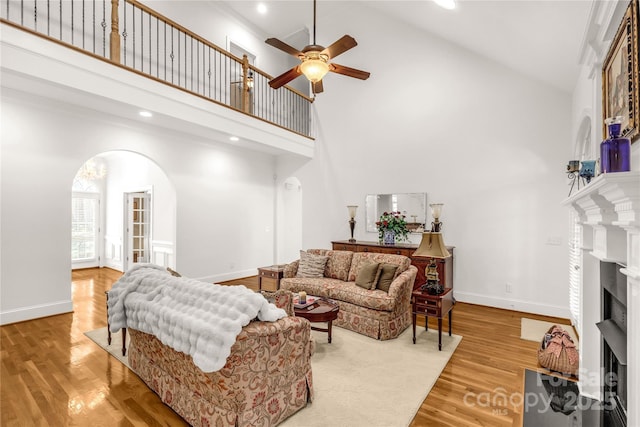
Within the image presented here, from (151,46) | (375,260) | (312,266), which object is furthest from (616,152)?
(151,46)

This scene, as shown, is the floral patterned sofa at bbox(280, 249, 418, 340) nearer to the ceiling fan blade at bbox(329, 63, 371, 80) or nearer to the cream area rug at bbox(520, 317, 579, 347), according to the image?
the cream area rug at bbox(520, 317, 579, 347)

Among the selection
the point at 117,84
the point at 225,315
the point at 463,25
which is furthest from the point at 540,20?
the point at 117,84

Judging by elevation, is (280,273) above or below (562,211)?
below

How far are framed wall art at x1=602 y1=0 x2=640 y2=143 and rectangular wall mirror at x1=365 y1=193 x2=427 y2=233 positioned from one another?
338 centimetres

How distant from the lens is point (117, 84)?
12.6 ft

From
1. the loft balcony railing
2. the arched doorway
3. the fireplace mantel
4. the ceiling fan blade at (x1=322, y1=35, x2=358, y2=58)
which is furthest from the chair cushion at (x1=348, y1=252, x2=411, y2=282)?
the arched doorway

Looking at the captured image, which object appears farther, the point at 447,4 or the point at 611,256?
the point at 447,4

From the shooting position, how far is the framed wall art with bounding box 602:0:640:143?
1628mm

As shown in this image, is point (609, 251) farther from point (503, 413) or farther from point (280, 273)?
point (280, 273)

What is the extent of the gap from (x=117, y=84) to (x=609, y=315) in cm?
540

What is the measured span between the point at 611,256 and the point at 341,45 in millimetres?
2746

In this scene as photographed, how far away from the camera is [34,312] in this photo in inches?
165

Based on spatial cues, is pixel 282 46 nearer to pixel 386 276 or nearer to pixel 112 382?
pixel 386 276

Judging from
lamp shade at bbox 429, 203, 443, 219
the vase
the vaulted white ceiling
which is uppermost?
the vaulted white ceiling
